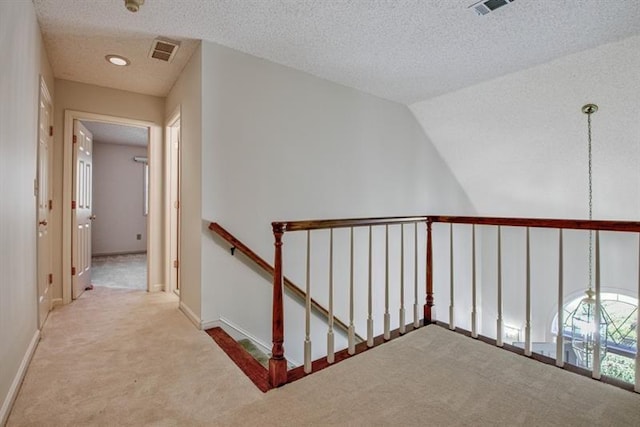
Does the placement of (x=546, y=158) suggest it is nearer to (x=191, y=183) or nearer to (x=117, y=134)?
(x=191, y=183)

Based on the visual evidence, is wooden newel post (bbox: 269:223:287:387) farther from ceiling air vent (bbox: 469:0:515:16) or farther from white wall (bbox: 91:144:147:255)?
white wall (bbox: 91:144:147:255)

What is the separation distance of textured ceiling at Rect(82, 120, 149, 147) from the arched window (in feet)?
23.8

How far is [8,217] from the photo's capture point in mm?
1624

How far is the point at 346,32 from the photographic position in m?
2.47

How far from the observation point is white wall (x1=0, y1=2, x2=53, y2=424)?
5.07 ft

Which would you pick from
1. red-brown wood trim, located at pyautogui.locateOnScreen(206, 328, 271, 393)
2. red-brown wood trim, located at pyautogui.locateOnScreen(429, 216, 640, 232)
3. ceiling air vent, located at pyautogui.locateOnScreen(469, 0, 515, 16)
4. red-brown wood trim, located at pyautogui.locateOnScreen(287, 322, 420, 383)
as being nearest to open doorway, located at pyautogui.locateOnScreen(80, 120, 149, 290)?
red-brown wood trim, located at pyautogui.locateOnScreen(206, 328, 271, 393)

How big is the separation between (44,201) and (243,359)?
2.32 m

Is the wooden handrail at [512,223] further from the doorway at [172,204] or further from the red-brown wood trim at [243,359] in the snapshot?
the doorway at [172,204]

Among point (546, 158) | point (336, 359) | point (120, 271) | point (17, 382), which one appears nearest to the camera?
point (17, 382)

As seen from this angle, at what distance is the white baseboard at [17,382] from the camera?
147 cm

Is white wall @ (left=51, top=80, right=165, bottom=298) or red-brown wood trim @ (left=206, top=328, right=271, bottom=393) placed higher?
white wall @ (left=51, top=80, right=165, bottom=298)

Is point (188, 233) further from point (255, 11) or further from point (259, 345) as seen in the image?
point (255, 11)

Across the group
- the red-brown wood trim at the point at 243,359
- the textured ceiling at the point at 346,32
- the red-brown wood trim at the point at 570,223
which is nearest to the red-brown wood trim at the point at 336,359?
the red-brown wood trim at the point at 243,359

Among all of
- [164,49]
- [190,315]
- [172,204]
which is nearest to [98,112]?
[172,204]
